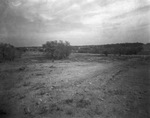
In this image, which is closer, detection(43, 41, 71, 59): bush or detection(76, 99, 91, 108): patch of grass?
detection(76, 99, 91, 108): patch of grass

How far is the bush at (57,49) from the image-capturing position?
33.6 m

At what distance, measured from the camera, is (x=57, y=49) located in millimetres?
33781

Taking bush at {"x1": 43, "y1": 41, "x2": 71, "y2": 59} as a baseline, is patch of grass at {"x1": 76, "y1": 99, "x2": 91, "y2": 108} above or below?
below

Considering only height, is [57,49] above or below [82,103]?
above

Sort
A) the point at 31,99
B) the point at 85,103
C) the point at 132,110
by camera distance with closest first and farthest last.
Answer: the point at 132,110 → the point at 85,103 → the point at 31,99

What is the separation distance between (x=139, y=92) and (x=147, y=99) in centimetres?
88

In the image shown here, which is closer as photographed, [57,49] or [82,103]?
[82,103]

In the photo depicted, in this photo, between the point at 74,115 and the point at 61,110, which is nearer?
the point at 74,115

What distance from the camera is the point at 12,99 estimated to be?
604 centimetres

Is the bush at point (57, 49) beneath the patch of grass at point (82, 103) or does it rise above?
above

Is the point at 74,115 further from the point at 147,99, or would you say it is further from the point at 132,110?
the point at 147,99

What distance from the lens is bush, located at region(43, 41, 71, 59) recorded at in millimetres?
33625

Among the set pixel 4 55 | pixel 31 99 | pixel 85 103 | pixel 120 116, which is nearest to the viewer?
pixel 120 116

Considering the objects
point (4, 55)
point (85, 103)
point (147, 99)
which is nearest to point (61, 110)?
point (85, 103)
